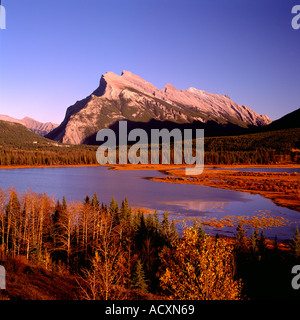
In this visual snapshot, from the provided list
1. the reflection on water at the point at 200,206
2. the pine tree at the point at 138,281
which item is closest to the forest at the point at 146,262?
the pine tree at the point at 138,281

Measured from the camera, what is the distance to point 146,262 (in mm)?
32500

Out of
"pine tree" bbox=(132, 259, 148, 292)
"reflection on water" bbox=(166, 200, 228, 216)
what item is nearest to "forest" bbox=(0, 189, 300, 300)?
"pine tree" bbox=(132, 259, 148, 292)

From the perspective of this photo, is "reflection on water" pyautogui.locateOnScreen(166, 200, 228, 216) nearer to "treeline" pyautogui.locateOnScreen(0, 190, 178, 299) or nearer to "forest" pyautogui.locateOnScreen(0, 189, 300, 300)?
"treeline" pyautogui.locateOnScreen(0, 190, 178, 299)

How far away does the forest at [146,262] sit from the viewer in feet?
63.1

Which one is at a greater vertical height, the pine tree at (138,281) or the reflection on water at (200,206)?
the reflection on water at (200,206)

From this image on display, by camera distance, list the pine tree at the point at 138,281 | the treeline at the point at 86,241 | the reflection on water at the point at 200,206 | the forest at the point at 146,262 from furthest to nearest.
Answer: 1. the reflection on water at the point at 200,206
2. the treeline at the point at 86,241
3. the pine tree at the point at 138,281
4. the forest at the point at 146,262

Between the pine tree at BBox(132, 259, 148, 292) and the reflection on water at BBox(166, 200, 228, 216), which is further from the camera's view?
the reflection on water at BBox(166, 200, 228, 216)

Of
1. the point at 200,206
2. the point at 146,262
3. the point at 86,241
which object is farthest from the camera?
the point at 200,206

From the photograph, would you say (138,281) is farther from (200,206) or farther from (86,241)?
(200,206)

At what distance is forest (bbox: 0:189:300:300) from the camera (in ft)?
63.1

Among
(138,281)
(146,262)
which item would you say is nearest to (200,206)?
(146,262)

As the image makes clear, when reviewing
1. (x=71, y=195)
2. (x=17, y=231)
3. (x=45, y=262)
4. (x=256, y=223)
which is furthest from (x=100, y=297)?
(x=71, y=195)

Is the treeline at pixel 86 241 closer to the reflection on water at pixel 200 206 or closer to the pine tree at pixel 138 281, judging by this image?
the pine tree at pixel 138 281

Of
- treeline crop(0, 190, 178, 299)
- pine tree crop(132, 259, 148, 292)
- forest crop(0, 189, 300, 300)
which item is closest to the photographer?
forest crop(0, 189, 300, 300)
